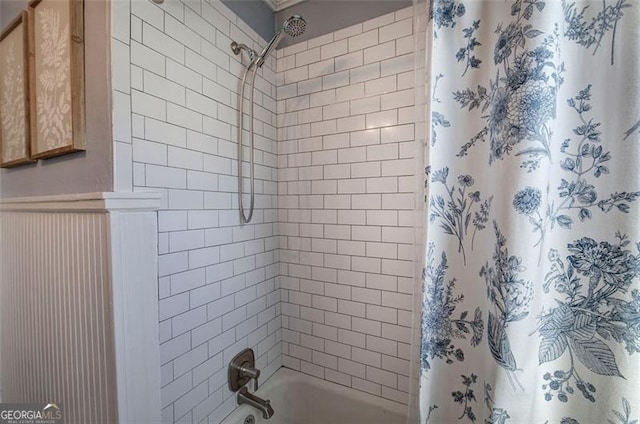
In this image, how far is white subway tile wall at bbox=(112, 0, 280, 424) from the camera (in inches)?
31.2

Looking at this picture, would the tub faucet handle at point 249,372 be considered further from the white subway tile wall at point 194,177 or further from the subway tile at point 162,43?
the subway tile at point 162,43

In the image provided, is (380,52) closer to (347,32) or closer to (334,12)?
(347,32)

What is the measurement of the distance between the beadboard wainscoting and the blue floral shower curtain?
3.13 feet

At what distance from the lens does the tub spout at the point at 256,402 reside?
1.10m

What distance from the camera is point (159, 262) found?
851 mm

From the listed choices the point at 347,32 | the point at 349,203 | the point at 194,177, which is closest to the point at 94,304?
the point at 194,177

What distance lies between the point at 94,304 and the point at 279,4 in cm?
163

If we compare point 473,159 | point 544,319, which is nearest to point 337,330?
point 544,319

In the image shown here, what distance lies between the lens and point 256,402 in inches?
44.2

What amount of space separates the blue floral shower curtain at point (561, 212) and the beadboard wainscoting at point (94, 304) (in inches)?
37.6

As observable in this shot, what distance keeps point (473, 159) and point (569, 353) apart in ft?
1.55

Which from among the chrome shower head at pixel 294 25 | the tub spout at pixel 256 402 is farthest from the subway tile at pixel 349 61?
the tub spout at pixel 256 402

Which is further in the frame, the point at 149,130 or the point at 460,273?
the point at 149,130

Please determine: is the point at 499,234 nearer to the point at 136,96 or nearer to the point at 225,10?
the point at 136,96
